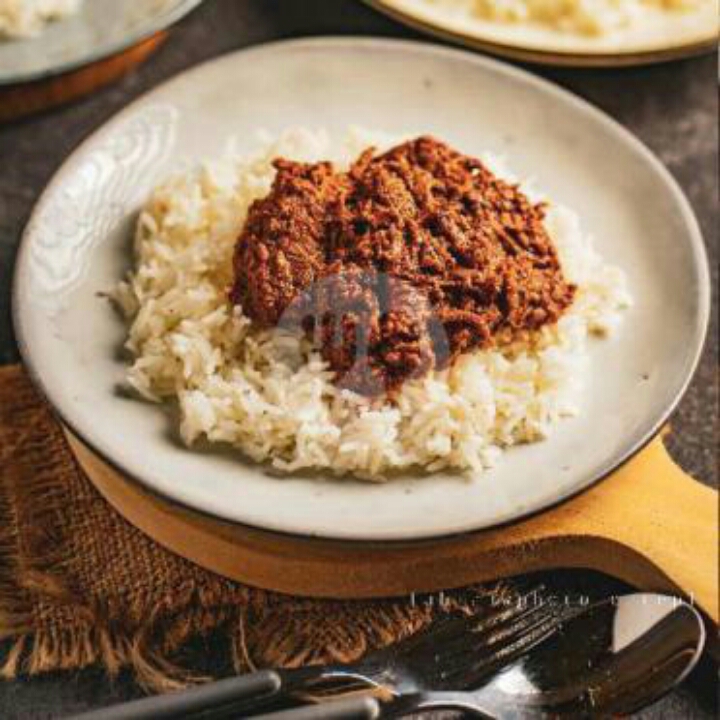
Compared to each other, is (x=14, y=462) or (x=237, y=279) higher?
(x=237, y=279)

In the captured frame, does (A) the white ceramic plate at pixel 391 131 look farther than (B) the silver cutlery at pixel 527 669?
Yes

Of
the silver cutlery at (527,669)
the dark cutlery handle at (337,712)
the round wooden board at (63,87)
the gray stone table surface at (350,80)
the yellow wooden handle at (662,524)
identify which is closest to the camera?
the dark cutlery handle at (337,712)

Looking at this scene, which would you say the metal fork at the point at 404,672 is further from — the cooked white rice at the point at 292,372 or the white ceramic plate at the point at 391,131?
the cooked white rice at the point at 292,372

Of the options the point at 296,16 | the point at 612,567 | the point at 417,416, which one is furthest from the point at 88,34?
the point at 612,567

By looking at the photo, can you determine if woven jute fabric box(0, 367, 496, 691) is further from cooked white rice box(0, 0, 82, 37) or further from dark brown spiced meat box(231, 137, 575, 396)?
cooked white rice box(0, 0, 82, 37)

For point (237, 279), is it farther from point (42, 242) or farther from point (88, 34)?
point (88, 34)

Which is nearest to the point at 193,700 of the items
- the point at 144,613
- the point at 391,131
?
the point at 144,613

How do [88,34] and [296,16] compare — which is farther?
[296,16]

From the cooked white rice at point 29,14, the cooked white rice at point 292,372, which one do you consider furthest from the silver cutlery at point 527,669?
the cooked white rice at point 29,14

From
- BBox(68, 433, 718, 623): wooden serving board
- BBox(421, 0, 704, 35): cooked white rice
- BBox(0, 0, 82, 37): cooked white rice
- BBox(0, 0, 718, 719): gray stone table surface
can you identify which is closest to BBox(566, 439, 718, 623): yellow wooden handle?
BBox(68, 433, 718, 623): wooden serving board
